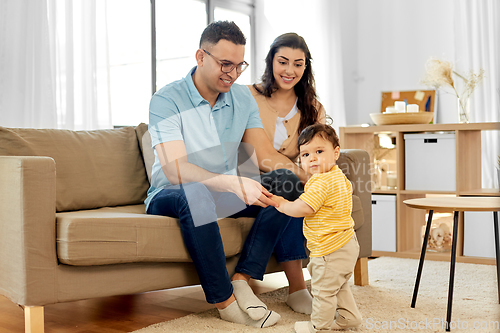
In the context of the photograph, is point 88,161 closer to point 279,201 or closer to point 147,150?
point 147,150

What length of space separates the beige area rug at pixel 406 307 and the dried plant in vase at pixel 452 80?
3.53 feet

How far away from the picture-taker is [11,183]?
1.56m

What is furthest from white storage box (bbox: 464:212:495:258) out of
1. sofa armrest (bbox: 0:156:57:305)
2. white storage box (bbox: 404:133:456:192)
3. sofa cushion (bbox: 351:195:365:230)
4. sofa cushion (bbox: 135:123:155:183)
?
sofa armrest (bbox: 0:156:57:305)

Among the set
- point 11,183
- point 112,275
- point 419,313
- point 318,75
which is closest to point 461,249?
point 419,313

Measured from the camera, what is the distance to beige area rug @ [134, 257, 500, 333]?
5.50 feet

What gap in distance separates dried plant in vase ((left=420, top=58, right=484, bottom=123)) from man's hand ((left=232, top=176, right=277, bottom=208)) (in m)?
2.06

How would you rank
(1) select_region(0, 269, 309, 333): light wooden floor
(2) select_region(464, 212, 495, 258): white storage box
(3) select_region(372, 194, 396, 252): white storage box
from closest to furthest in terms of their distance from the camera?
1. (1) select_region(0, 269, 309, 333): light wooden floor
2. (2) select_region(464, 212, 495, 258): white storage box
3. (3) select_region(372, 194, 396, 252): white storage box

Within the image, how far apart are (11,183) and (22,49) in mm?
1495

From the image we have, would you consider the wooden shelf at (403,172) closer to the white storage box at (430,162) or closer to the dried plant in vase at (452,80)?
the white storage box at (430,162)

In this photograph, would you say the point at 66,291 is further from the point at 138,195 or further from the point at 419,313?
the point at 419,313

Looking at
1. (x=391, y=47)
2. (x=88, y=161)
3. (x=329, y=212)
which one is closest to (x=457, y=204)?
(x=329, y=212)

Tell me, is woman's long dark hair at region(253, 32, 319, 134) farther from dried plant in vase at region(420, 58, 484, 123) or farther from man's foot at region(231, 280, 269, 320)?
dried plant in vase at region(420, 58, 484, 123)

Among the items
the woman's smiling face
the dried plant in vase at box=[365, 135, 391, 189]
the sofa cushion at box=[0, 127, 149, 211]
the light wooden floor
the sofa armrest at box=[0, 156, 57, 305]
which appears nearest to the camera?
the sofa armrest at box=[0, 156, 57, 305]

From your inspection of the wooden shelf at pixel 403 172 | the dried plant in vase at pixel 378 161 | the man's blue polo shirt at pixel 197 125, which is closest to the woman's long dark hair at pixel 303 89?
the man's blue polo shirt at pixel 197 125
